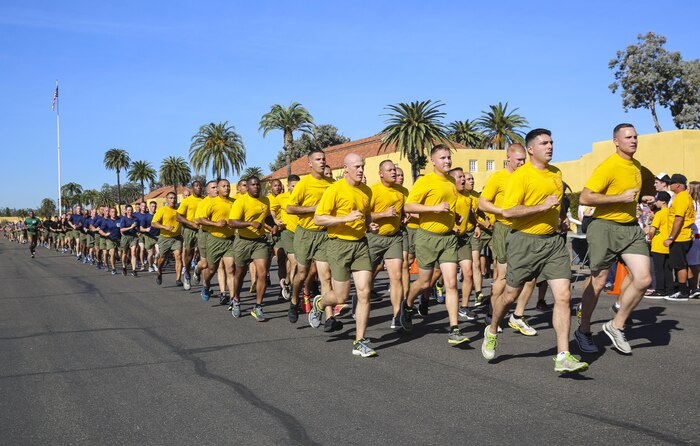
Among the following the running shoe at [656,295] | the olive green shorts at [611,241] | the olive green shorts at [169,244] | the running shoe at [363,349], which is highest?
the olive green shorts at [611,241]

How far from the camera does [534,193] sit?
6.05 meters

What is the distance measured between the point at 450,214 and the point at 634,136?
219cm

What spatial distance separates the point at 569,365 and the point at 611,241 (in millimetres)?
1536

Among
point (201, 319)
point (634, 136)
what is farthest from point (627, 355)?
point (201, 319)

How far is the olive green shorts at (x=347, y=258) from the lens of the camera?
7.10 metres

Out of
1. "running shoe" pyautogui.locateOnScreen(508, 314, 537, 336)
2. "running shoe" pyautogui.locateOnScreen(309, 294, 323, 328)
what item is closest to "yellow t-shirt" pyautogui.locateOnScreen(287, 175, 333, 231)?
"running shoe" pyautogui.locateOnScreen(309, 294, 323, 328)

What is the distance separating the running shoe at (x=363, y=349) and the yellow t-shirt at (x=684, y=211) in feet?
20.7

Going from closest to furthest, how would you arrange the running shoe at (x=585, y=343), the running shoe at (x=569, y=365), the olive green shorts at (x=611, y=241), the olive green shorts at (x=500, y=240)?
the running shoe at (x=569, y=365) < the olive green shorts at (x=611, y=241) < the running shoe at (x=585, y=343) < the olive green shorts at (x=500, y=240)

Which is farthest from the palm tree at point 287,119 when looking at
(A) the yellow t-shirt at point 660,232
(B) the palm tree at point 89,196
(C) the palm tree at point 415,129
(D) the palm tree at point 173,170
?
(B) the palm tree at point 89,196

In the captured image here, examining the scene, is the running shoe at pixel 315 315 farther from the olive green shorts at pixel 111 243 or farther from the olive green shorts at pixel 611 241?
the olive green shorts at pixel 111 243

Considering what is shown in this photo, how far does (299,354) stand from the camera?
696 cm

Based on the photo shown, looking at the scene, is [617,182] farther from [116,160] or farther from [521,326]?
[116,160]

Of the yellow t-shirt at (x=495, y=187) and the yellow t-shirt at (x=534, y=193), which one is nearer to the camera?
the yellow t-shirt at (x=534, y=193)

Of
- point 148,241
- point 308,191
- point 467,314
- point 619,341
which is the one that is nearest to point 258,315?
point 308,191
